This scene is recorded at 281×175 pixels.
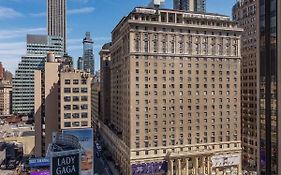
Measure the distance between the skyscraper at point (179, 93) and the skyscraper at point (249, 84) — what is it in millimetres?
8337

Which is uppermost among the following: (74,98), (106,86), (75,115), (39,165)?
(106,86)

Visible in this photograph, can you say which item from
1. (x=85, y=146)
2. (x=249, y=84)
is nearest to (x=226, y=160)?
(x=249, y=84)

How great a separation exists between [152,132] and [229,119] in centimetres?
2919

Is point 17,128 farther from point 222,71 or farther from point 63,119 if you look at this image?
point 222,71

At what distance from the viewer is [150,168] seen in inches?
3666

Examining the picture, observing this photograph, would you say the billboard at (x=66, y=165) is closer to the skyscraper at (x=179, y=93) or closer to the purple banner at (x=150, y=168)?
the skyscraper at (x=179, y=93)

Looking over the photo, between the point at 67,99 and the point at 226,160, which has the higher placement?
the point at 67,99

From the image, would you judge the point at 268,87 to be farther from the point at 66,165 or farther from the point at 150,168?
the point at 150,168

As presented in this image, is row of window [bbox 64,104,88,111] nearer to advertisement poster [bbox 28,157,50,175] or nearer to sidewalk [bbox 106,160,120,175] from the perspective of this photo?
advertisement poster [bbox 28,157,50,175]

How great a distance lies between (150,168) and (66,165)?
38.1m

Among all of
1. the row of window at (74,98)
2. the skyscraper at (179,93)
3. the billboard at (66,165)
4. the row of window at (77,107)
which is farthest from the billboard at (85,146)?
the skyscraper at (179,93)

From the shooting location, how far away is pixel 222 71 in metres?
104

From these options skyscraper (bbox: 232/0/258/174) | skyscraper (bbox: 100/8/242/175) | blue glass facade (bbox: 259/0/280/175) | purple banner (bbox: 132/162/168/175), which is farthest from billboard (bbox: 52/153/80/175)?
skyscraper (bbox: 232/0/258/174)

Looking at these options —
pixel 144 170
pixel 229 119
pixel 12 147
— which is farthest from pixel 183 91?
pixel 12 147
